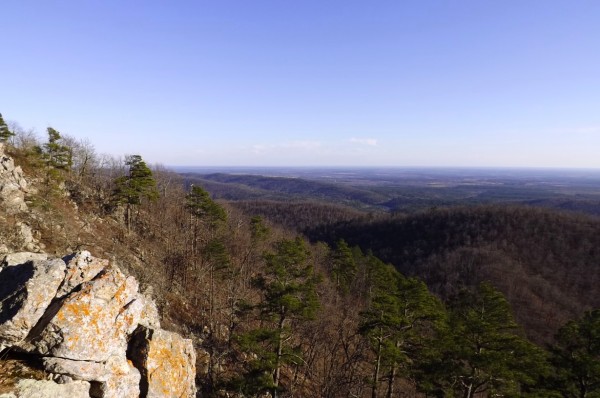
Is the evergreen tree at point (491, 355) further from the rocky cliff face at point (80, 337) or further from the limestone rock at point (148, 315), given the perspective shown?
the limestone rock at point (148, 315)

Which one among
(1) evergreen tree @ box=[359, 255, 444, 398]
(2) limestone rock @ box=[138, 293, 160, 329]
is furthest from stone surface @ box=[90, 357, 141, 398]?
(1) evergreen tree @ box=[359, 255, 444, 398]

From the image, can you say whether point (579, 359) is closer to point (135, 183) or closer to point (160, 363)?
point (160, 363)

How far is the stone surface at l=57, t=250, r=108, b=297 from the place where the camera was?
6.91 meters

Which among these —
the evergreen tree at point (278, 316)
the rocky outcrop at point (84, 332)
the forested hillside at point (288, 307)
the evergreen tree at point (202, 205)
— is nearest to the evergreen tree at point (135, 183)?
the forested hillside at point (288, 307)

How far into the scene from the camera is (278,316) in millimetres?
18328

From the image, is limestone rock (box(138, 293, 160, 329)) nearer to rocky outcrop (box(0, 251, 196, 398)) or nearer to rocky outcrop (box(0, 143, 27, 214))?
rocky outcrop (box(0, 251, 196, 398))

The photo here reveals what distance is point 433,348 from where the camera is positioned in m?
18.7

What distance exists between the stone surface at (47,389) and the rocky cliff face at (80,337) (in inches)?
0.5

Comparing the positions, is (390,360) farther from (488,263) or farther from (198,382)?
(488,263)

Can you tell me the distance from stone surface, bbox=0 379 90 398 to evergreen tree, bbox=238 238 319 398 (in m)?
11.4

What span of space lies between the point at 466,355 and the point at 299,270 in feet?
31.1

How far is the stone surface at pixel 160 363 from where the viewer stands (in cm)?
729

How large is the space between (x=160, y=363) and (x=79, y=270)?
2.67 meters

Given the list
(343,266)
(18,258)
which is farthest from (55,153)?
(343,266)
